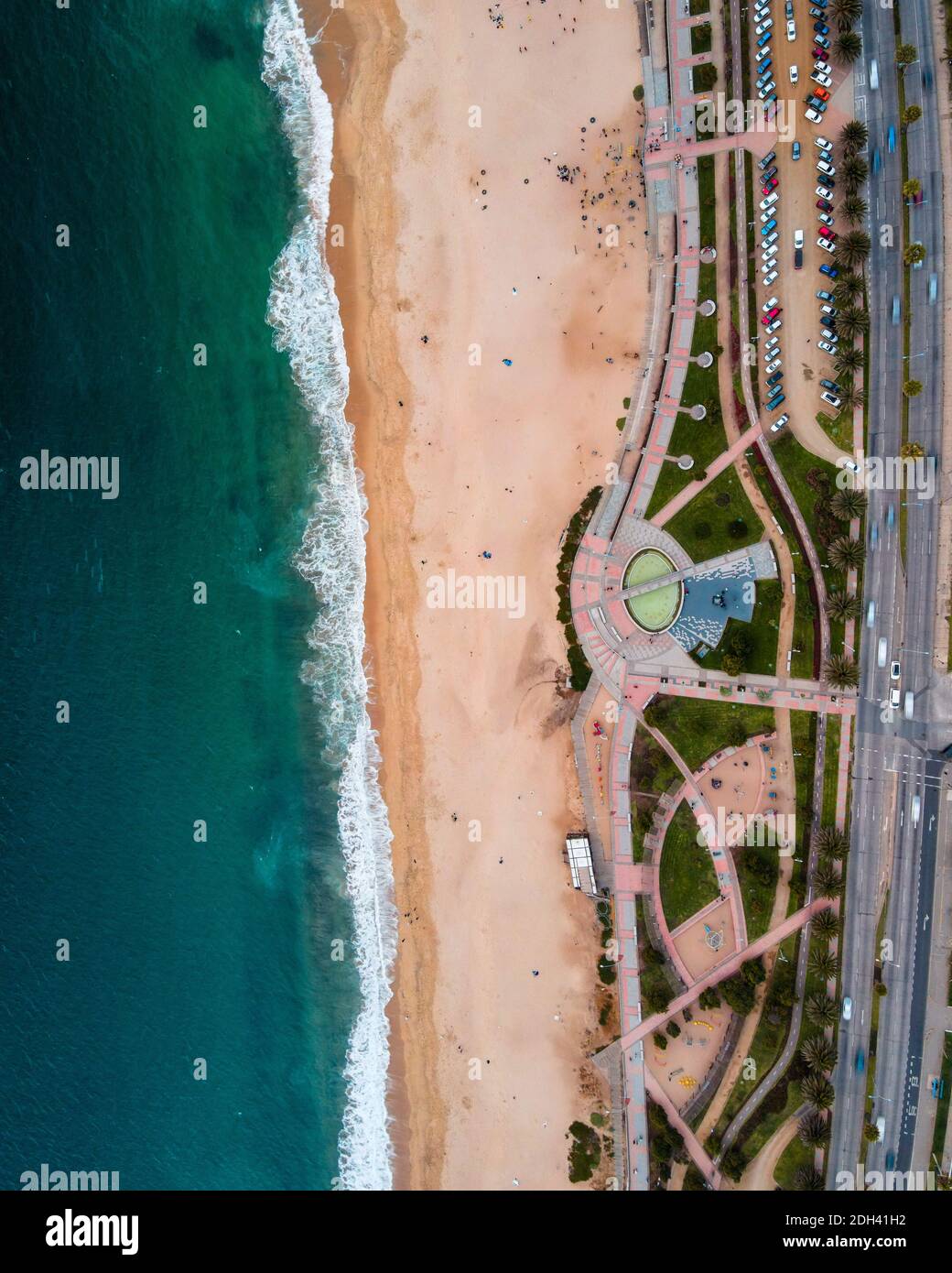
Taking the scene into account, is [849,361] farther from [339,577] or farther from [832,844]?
[339,577]

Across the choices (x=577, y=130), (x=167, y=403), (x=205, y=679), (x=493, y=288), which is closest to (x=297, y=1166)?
(x=205, y=679)

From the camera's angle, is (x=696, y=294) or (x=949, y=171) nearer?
(x=949, y=171)

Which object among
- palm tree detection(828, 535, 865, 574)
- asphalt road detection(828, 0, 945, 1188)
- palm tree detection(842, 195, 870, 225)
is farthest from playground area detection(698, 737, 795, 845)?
palm tree detection(842, 195, 870, 225)

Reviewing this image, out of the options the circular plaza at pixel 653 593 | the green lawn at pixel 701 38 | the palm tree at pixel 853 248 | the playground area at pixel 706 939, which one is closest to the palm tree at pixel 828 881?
the playground area at pixel 706 939

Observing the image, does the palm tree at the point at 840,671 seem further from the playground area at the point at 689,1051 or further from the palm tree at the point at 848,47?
the palm tree at the point at 848,47

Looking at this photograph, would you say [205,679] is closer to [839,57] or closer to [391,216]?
[391,216]

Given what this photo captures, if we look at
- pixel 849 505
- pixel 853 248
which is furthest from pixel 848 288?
pixel 849 505
